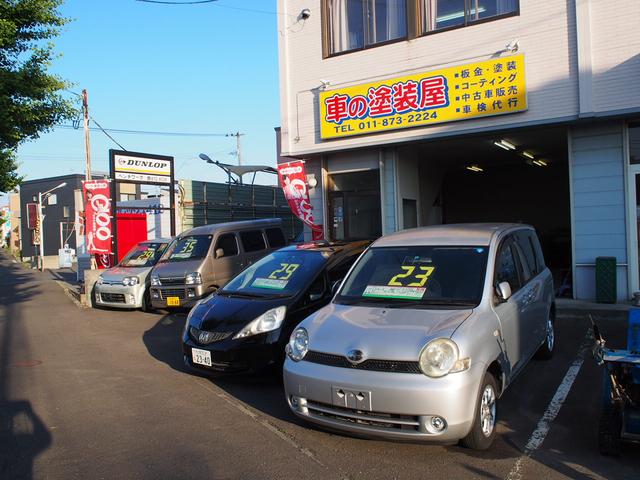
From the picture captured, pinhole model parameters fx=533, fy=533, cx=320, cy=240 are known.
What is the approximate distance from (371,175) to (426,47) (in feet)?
10.8

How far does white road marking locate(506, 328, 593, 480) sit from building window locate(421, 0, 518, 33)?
294 inches

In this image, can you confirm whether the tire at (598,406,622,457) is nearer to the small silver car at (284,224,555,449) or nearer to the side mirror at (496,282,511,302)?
the small silver car at (284,224,555,449)

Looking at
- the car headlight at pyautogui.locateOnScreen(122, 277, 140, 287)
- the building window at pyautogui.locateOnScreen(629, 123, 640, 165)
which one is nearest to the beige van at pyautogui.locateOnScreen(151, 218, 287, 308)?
the car headlight at pyautogui.locateOnScreen(122, 277, 140, 287)

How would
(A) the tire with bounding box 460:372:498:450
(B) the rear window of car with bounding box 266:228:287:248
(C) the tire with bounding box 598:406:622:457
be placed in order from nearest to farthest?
(C) the tire with bounding box 598:406:622:457 < (A) the tire with bounding box 460:372:498:450 < (B) the rear window of car with bounding box 266:228:287:248

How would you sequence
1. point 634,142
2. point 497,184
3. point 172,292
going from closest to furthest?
point 634,142, point 172,292, point 497,184

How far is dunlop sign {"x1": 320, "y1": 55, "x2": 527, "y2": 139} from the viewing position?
35.5 ft

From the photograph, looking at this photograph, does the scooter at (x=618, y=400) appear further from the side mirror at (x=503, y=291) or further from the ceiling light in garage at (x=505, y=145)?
the ceiling light in garage at (x=505, y=145)

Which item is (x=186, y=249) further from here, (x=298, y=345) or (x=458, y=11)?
(x=458, y=11)

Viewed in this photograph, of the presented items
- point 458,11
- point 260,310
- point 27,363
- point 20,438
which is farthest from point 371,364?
point 458,11

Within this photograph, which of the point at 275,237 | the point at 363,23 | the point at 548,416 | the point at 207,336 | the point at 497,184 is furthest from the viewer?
the point at 497,184

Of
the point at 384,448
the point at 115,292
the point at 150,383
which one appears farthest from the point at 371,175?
the point at 384,448

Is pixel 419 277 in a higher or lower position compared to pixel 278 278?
higher

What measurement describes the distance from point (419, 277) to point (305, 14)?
1027 centimetres

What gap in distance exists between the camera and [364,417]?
13.3 feet
